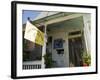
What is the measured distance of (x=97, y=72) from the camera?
86.4 inches

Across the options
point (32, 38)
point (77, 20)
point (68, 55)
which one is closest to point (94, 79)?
point (68, 55)

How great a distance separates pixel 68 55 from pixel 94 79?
14.5 inches

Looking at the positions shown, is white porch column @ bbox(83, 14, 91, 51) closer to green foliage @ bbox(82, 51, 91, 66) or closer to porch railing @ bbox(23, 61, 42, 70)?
green foliage @ bbox(82, 51, 91, 66)

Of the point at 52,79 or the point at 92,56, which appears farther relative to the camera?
the point at 92,56

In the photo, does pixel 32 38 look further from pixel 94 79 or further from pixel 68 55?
pixel 94 79

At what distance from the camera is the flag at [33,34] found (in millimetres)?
1965

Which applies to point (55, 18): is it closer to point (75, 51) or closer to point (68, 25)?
point (68, 25)

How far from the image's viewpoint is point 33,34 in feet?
6.53

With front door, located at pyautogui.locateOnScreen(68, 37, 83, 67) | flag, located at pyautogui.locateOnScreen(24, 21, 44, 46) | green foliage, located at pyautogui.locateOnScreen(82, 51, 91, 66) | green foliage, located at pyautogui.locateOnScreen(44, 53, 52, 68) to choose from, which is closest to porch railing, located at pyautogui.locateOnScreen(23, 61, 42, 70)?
green foliage, located at pyautogui.locateOnScreen(44, 53, 52, 68)

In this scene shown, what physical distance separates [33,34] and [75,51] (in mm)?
443

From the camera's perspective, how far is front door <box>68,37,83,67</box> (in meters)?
2.11

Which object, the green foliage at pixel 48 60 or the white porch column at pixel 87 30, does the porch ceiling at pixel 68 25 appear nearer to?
the white porch column at pixel 87 30

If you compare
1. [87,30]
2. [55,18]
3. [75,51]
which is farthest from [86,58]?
[55,18]

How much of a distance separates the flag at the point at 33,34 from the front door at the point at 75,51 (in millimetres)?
290
